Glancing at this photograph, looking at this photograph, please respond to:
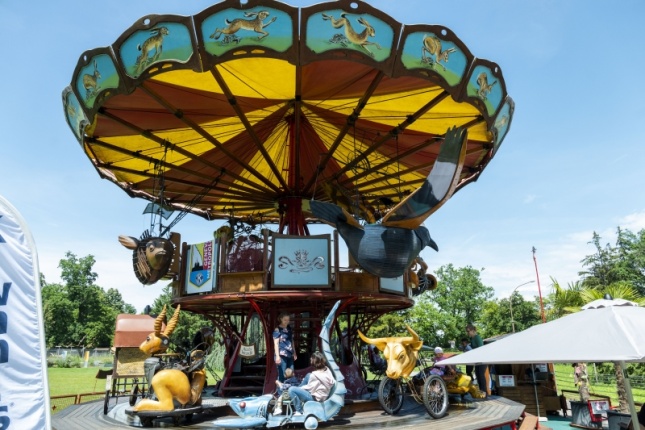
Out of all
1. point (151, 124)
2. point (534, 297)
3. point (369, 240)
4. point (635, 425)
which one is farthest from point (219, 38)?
point (534, 297)

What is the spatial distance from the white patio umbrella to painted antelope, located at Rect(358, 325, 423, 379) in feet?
10.6

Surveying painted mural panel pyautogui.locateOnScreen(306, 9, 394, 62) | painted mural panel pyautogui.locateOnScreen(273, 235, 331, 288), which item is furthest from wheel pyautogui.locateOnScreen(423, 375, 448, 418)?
painted mural panel pyautogui.locateOnScreen(306, 9, 394, 62)

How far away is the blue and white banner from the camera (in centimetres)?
257

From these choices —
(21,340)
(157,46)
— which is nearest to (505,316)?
(157,46)

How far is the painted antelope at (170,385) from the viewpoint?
810cm

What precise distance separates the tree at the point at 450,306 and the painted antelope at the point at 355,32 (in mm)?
43774

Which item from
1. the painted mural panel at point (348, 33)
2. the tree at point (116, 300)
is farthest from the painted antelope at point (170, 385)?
the tree at point (116, 300)

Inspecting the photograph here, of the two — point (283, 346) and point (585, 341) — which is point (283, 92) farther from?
point (585, 341)

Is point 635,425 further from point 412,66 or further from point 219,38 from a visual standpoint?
point 219,38

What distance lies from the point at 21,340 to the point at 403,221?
669 cm

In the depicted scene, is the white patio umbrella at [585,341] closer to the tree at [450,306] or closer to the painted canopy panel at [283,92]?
the painted canopy panel at [283,92]

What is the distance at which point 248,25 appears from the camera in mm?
7773

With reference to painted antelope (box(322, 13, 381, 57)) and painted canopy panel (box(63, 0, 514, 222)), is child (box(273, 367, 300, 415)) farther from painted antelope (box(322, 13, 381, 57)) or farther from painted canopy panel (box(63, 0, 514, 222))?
painted antelope (box(322, 13, 381, 57))

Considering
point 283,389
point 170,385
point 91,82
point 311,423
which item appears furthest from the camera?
point 91,82
